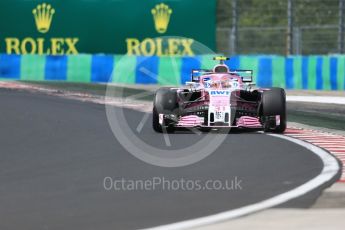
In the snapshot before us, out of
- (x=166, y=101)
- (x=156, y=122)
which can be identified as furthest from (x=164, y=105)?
(x=156, y=122)

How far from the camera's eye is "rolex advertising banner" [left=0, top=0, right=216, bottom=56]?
29.4 metres

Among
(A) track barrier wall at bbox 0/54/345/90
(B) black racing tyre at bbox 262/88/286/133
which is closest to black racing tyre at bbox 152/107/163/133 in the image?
(B) black racing tyre at bbox 262/88/286/133

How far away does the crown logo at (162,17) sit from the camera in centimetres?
2961

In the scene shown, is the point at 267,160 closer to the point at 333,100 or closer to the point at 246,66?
the point at 333,100

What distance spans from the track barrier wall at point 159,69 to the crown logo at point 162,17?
4.58 feet

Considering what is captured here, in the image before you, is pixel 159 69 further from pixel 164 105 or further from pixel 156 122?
pixel 164 105

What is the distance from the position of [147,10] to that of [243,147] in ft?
58.6

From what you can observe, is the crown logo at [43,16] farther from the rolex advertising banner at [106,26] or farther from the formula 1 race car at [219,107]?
the formula 1 race car at [219,107]

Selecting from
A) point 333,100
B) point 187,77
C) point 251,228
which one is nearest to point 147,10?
point 187,77

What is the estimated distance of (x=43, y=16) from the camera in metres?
30.2

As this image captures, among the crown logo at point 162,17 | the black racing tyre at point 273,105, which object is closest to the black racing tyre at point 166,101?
the black racing tyre at point 273,105

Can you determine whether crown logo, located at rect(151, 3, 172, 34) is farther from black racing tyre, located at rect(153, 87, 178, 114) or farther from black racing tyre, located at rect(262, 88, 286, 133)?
black racing tyre, located at rect(262, 88, 286, 133)

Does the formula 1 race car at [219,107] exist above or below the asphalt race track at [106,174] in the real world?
above

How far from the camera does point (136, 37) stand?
2973cm
